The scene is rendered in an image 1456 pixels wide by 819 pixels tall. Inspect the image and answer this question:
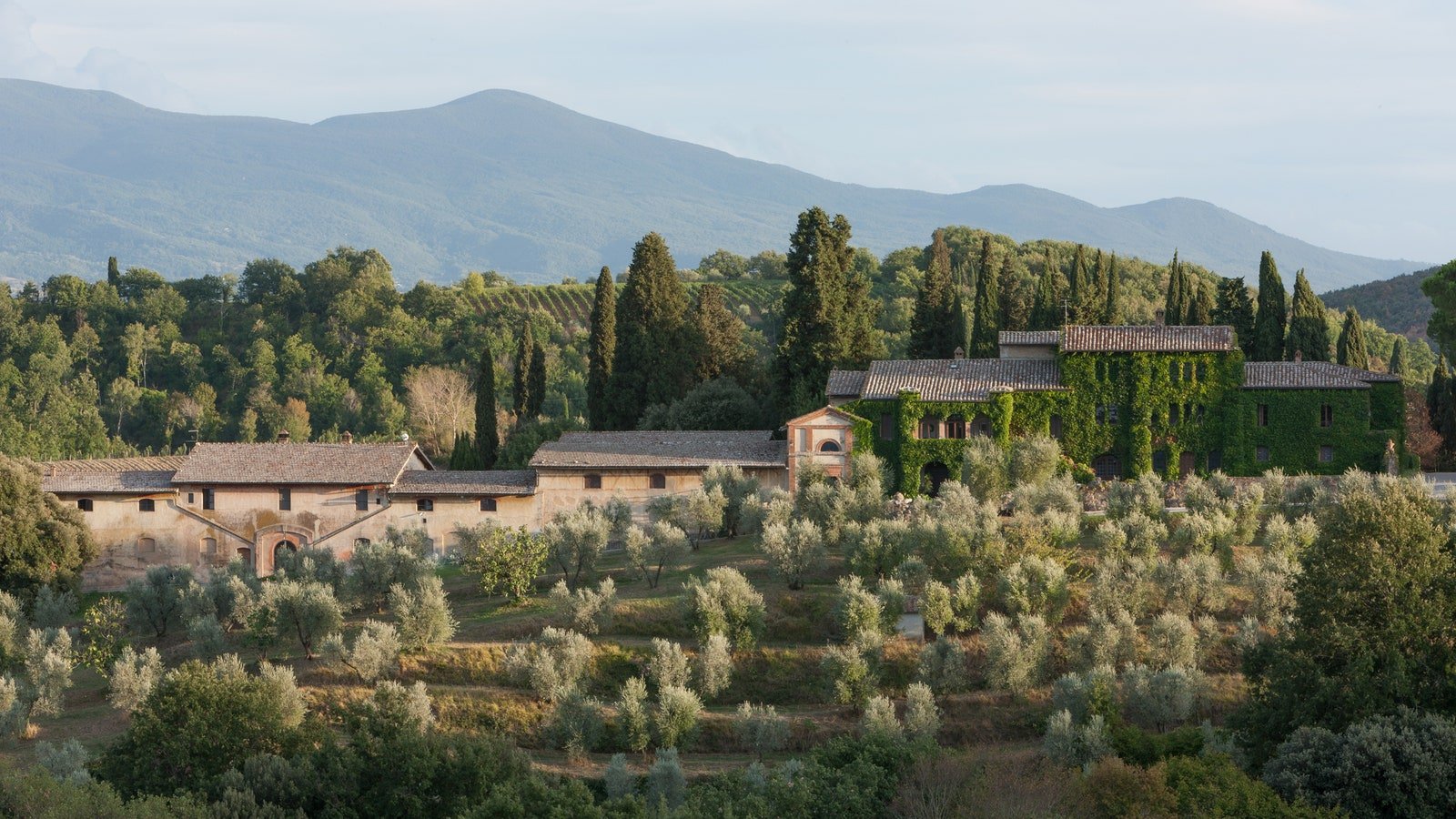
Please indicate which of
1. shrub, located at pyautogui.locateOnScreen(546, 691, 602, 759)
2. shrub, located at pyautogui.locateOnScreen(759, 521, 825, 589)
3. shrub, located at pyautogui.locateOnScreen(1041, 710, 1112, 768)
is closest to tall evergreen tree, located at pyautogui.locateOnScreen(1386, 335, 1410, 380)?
shrub, located at pyautogui.locateOnScreen(759, 521, 825, 589)

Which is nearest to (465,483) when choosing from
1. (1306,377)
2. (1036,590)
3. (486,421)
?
(486,421)

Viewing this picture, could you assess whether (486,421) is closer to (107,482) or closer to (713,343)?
(713,343)

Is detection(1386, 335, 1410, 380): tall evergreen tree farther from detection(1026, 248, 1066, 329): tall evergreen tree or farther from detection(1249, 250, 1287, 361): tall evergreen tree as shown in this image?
detection(1026, 248, 1066, 329): tall evergreen tree

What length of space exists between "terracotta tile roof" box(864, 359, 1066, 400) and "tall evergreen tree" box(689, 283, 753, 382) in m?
8.80

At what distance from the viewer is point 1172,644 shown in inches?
1513

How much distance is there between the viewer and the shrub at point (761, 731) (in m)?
36.4

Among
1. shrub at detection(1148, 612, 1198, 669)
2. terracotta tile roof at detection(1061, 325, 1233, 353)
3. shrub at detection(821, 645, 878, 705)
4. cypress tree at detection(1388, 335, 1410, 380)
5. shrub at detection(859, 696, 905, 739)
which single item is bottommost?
shrub at detection(859, 696, 905, 739)

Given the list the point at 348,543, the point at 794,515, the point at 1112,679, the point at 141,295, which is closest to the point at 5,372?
the point at 141,295

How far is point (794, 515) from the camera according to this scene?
47.8 m

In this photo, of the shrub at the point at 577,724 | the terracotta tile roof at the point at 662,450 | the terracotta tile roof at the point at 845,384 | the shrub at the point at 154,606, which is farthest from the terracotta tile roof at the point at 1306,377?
the shrub at the point at 154,606

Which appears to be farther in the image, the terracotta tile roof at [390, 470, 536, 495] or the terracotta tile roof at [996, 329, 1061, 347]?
the terracotta tile roof at [996, 329, 1061, 347]

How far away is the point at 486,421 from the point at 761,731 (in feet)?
98.5

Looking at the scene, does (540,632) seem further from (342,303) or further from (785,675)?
(342,303)

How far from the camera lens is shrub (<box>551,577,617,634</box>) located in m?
40.9
